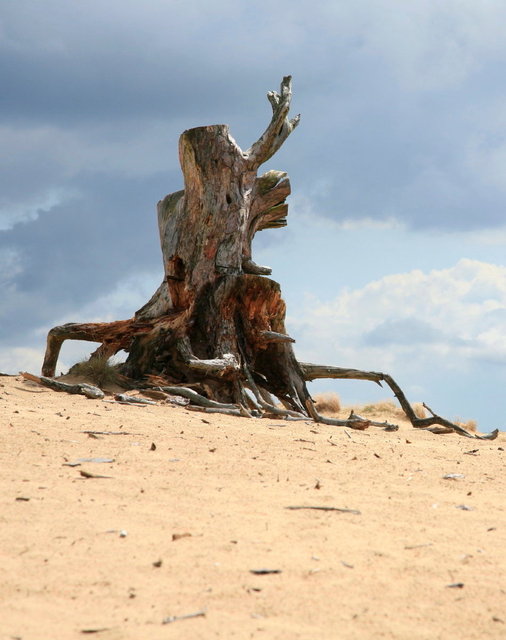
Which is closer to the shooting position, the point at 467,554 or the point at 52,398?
the point at 467,554

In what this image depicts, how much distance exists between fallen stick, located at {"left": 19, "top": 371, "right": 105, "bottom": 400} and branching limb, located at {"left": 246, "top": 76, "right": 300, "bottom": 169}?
4959mm

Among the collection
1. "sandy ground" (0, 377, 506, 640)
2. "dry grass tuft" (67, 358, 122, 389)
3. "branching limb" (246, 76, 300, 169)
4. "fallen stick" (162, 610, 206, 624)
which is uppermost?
"branching limb" (246, 76, 300, 169)

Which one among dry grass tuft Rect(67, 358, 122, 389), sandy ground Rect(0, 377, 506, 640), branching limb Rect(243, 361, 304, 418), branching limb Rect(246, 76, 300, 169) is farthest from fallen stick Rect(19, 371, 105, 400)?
branching limb Rect(246, 76, 300, 169)

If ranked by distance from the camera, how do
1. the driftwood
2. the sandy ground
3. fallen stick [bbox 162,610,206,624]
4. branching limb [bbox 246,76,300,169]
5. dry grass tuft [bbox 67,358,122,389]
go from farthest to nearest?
branching limb [bbox 246,76,300,169] < the driftwood < dry grass tuft [bbox 67,358,122,389] < the sandy ground < fallen stick [bbox 162,610,206,624]

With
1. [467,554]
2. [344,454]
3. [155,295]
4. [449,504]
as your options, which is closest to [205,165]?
[155,295]

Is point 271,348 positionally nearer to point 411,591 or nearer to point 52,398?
point 52,398

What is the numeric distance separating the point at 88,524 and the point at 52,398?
546cm

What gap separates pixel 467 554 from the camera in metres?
4.90

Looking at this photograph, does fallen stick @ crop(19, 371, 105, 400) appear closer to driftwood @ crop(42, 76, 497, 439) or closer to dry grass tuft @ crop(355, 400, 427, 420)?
driftwood @ crop(42, 76, 497, 439)

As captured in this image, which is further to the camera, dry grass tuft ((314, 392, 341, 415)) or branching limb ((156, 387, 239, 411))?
dry grass tuft ((314, 392, 341, 415))

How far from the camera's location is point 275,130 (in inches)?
533

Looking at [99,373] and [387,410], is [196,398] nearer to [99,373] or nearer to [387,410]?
[99,373]

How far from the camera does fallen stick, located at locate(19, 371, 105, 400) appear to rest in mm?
10366

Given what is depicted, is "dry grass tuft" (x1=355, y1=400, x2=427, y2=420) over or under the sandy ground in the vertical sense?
over
